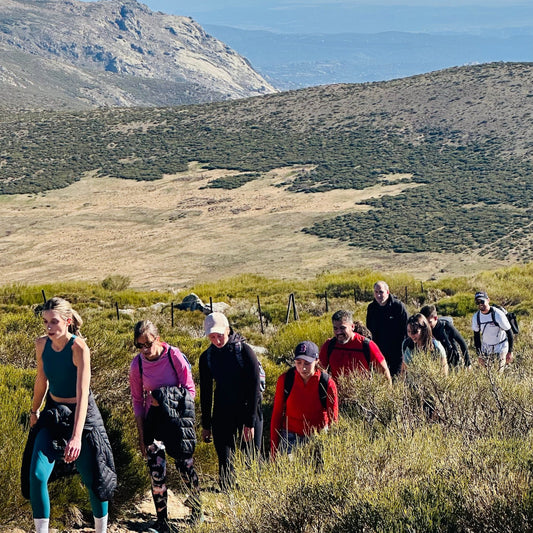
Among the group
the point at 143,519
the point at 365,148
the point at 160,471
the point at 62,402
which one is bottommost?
the point at 143,519

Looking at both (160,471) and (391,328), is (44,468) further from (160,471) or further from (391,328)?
(391,328)

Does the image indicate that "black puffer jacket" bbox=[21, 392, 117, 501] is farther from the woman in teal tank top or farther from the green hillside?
the green hillside

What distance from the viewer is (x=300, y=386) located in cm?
516

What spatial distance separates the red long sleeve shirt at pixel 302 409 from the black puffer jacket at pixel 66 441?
127 cm

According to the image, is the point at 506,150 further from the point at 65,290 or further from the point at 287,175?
the point at 65,290

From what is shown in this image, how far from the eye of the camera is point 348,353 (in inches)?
236

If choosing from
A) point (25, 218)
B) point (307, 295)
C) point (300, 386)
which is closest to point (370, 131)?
point (25, 218)

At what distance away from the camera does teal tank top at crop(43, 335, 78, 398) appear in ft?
13.9

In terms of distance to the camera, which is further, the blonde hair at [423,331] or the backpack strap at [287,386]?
the blonde hair at [423,331]

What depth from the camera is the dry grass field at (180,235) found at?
121 feet

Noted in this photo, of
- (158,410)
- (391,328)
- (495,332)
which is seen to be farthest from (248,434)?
(495,332)

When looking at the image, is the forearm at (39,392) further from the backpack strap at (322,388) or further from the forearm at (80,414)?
the backpack strap at (322,388)

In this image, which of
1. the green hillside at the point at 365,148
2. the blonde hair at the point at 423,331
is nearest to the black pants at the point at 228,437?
the blonde hair at the point at 423,331

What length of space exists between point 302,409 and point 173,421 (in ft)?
3.01
